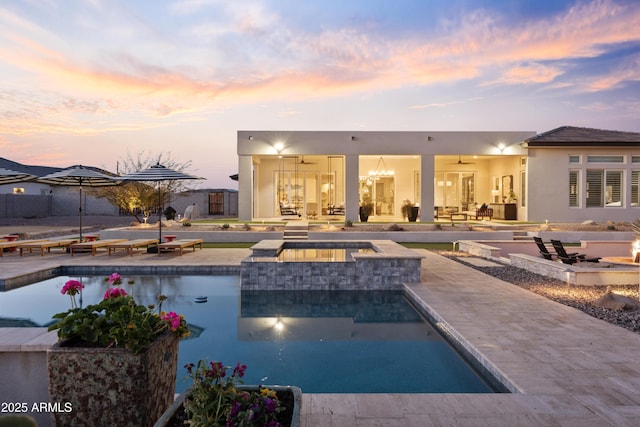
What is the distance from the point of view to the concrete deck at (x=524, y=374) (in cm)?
275

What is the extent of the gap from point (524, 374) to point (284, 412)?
8.04 feet

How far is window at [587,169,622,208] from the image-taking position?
19.0 m

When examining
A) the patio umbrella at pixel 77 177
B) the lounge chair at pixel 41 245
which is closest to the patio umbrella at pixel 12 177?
the patio umbrella at pixel 77 177

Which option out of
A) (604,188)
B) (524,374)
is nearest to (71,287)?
(524,374)

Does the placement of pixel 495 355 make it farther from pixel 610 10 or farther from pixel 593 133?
pixel 593 133

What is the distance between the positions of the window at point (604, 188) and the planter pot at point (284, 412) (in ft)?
70.0

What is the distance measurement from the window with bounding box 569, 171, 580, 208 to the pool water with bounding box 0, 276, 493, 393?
619 inches

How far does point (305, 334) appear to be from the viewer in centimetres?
551

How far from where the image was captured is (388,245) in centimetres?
983

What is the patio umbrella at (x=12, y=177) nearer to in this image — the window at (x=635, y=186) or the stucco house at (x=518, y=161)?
the stucco house at (x=518, y=161)

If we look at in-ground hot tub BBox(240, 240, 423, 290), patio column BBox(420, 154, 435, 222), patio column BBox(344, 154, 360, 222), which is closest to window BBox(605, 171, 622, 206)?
patio column BBox(420, 154, 435, 222)

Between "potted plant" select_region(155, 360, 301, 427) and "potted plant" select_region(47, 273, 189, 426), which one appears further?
"potted plant" select_region(47, 273, 189, 426)

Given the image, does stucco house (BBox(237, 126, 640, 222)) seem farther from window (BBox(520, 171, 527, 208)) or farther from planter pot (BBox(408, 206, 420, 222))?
planter pot (BBox(408, 206, 420, 222))

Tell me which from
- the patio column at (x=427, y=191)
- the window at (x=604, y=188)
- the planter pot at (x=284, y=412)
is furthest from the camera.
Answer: the window at (x=604, y=188)
